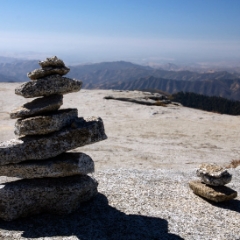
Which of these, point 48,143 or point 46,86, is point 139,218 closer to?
point 48,143

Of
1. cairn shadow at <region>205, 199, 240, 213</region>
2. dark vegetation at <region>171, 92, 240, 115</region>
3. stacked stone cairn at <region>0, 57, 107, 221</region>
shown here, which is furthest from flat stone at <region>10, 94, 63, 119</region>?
dark vegetation at <region>171, 92, 240, 115</region>

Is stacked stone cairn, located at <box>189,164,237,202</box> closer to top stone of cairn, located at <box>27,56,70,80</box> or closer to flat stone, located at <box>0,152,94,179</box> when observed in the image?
flat stone, located at <box>0,152,94,179</box>

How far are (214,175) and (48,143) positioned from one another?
955 cm

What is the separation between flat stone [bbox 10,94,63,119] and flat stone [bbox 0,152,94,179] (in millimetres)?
2461

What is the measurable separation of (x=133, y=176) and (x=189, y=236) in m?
7.75

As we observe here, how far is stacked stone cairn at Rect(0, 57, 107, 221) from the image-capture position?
14.2 meters

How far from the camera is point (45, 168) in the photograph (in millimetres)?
14297

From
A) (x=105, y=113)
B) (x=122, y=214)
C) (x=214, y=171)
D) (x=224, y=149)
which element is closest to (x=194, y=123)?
(x=224, y=149)

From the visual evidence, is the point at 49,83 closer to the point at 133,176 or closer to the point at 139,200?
the point at 139,200

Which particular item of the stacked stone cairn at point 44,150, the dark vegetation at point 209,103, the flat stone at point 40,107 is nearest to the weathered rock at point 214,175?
the stacked stone cairn at point 44,150

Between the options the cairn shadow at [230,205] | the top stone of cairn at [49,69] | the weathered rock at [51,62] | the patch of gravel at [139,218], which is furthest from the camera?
the cairn shadow at [230,205]

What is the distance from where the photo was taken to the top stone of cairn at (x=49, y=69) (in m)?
14.3

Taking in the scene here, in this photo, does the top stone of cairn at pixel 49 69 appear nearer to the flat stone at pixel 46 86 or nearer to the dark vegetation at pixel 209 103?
the flat stone at pixel 46 86

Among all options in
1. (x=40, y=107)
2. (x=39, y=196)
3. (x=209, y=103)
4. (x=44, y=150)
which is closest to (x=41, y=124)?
(x=40, y=107)
